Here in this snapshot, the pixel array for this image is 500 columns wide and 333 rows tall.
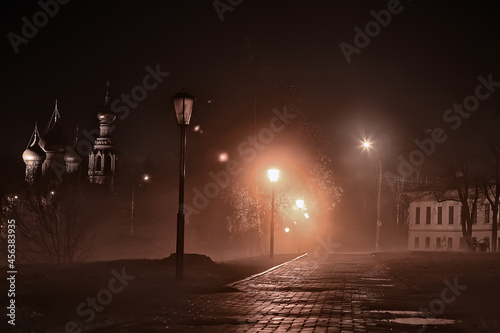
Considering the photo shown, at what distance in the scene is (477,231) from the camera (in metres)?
71.2

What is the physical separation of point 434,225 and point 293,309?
70.2 metres

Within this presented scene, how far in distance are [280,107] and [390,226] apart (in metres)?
46.4

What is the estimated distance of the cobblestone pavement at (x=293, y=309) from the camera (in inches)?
364

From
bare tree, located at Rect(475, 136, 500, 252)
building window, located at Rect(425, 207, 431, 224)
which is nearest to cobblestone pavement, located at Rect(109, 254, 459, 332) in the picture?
bare tree, located at Rect(475, 136, 500, 252)

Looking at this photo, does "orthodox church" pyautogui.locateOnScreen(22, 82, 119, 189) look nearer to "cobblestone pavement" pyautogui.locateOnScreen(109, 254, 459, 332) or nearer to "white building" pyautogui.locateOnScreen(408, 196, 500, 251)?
"white building" pyautogui.locateOnScreen(408, 196, 500, 251)

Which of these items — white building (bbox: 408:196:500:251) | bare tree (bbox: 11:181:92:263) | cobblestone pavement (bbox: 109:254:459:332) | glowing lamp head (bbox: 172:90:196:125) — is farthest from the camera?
white building (bbox: 408:196:500:251)

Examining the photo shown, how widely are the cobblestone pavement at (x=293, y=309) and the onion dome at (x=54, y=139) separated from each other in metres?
116

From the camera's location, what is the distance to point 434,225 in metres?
78.5

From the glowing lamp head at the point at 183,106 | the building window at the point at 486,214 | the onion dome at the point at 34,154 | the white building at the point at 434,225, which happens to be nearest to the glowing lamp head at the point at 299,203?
the glowing lamp head at the point at 183,106

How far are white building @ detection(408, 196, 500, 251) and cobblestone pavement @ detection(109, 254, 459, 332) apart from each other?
197 feet

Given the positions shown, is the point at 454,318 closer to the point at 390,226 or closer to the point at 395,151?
the point at 395,151

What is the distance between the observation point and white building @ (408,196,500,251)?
249ft

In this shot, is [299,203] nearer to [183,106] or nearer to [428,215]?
[183,106]

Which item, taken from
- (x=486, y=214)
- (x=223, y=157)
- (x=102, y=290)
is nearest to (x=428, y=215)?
(x=486, y=214)
